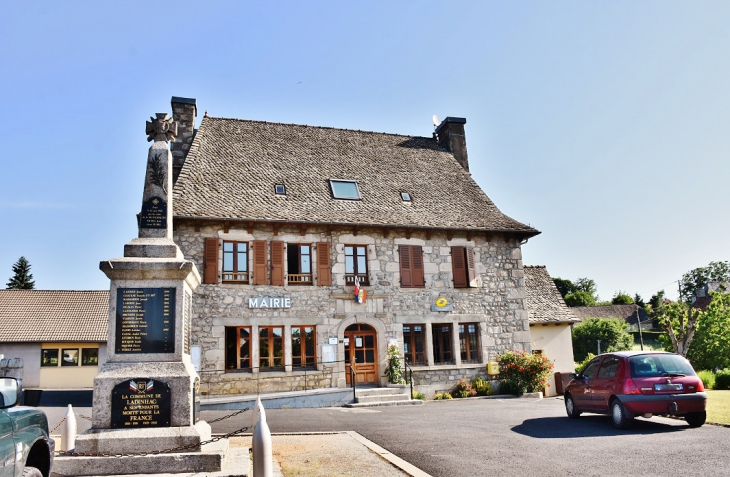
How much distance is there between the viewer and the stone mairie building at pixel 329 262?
1659cm

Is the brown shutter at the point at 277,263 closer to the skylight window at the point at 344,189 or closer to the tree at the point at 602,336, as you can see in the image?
the skylight window at the point at 344,189

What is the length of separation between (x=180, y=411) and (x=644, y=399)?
6862 millimetres

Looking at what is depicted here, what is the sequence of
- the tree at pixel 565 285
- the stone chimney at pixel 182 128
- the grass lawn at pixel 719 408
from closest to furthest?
the grass lawn at pixel 719 408 → the stone chimney at pixel 182 128 → the tree at pixel 565 285

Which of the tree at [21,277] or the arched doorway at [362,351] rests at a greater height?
the tree at [21,277]

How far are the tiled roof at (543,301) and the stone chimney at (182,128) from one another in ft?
43.1

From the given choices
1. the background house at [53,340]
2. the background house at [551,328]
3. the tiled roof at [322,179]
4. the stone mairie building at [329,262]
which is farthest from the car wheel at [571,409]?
the background house at [53,340]

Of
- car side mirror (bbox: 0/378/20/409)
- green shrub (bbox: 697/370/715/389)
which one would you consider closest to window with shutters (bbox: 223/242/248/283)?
car side mirror (bbox: 0/378/20/409)

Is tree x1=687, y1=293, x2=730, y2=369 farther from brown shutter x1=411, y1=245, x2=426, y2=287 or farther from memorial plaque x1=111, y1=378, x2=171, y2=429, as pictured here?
memorial plaque x1=111, y1=378, x2=171, y2=429

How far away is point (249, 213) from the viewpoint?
667 inches

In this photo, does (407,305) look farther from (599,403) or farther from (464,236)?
(599,403)

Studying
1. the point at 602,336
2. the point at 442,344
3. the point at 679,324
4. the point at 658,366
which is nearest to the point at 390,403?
the point at 442,344

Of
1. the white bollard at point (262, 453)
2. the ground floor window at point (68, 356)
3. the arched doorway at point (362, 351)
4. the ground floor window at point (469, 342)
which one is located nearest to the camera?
the white bollard at point (262, 453)

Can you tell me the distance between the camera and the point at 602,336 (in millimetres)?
43312

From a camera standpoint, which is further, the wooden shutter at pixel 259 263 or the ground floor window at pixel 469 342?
the ground floor window at pixel 469 342
